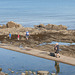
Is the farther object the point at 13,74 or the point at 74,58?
the point at 74,58

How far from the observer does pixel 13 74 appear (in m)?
23.6

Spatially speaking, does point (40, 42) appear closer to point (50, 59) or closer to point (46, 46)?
point (46, 46)

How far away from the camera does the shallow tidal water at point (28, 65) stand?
24.7 m

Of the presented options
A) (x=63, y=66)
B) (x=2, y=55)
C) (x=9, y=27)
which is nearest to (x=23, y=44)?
(x=2, y=55)

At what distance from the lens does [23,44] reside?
3988 centimetres

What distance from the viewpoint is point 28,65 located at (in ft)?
87.7

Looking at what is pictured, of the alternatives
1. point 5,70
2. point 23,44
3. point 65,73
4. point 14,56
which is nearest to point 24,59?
point 14,56

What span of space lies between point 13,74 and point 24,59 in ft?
19.4

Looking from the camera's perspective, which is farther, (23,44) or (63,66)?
(23,44)

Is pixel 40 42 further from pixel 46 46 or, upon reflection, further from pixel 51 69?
pixel 51 69

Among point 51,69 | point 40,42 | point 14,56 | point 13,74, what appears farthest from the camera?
point 40,42

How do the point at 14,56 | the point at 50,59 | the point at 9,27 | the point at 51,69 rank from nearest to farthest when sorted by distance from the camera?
1. the point at 51,69
2. the point at 50,59
3. the point at 14,56
4. the point at 9,27

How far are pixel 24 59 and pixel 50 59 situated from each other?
313 cm

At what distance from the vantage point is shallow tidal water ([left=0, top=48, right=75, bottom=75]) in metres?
24.7
